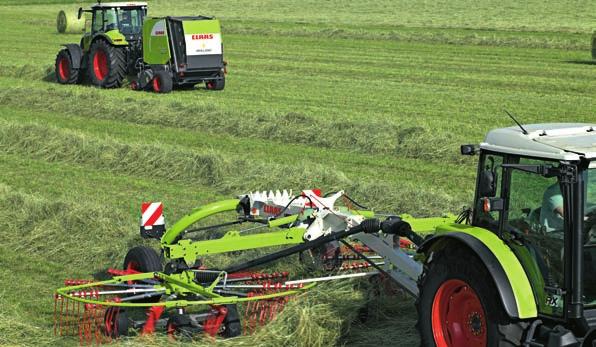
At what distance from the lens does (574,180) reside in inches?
216

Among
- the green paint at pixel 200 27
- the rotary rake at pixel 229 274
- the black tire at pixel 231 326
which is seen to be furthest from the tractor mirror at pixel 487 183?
the green paint at pixel 200 27

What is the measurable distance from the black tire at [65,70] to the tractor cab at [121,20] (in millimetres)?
840

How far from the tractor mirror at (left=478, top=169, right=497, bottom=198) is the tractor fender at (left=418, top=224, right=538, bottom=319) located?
292 mm

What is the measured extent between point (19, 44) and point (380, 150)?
2337 cm

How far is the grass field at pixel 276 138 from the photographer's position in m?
9.34

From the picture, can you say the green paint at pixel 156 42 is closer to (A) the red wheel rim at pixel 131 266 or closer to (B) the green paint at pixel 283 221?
(A) the red wheel rim at pixel 131 266

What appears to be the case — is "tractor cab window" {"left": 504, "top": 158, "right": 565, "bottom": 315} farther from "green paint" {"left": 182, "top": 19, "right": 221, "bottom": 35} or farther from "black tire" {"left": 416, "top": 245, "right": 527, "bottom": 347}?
"green paint" {"left": 182, "top": 19, "right": 221, "bottom": 35}

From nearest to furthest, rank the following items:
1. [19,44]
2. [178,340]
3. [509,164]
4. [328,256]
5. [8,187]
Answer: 1. [509,164]
2. [178,340]
3. [328,256]
4. [8,187]
5. [19,44]

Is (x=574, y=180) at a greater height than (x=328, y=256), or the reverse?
(x=574, y=180)

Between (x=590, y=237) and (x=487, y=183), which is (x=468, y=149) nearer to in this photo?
(x=487, y=183)

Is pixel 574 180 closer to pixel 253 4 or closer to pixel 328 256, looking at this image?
pixel 328 256

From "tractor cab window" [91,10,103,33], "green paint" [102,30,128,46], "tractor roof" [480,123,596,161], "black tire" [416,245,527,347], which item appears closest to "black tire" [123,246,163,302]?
"black tire" [416,245,527,347]

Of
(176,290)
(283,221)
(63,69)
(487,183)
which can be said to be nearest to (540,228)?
(487,183)

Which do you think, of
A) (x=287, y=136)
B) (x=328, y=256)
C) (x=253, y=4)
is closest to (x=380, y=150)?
(x=287, y=136)
